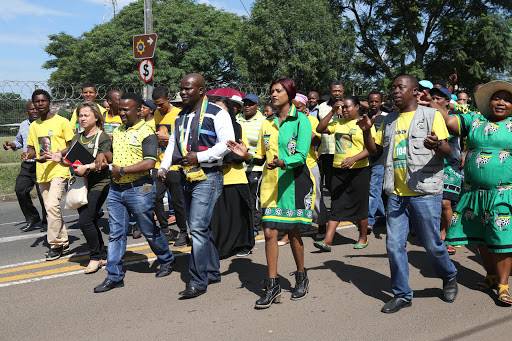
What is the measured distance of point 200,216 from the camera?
5.00 metres

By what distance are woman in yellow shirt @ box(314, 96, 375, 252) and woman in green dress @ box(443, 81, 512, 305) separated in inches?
74.2

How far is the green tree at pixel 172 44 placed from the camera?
38.7 meters

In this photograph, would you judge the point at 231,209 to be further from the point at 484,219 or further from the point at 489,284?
the point at 489,284

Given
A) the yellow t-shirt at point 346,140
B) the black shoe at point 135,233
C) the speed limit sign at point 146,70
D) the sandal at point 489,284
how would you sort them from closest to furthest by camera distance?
1. the sandal at point 489,284
2. the yellow t-shirt at point 346,140
3. the black shoe at point 135,233
4. the speed limit sign at point 146,70

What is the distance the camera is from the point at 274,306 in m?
4.72

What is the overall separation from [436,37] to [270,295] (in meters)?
23.9

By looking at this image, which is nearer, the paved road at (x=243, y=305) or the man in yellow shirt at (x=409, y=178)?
the paved road at (x=243, y=305)

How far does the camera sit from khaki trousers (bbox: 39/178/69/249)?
255 inches

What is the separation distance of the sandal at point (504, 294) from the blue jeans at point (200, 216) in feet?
8.87

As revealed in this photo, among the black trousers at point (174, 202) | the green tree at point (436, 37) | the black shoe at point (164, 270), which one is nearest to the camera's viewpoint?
the black shoe at point (164, 270)

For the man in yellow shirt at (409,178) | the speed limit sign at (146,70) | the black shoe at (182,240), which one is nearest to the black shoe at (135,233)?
the black shoe at (182,240)

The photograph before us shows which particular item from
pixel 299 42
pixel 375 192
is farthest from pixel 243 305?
pixel 299 42

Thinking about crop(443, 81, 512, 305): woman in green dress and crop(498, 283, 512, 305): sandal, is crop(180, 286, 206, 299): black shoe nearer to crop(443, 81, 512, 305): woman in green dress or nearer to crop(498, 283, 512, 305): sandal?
crop(443, 81, 512, 305): woman in green dress

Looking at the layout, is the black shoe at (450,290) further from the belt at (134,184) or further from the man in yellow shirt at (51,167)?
the man in yellow shirt at (51,167)
